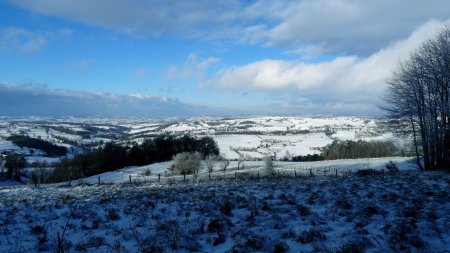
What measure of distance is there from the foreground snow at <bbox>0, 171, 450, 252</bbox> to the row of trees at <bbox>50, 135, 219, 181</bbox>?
7219cm

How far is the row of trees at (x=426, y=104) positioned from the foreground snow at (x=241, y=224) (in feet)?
60.3

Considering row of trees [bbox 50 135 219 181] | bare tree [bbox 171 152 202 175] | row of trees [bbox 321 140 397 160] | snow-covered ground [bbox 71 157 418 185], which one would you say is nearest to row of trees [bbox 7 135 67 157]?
row of trees [bbox 50 135 219 181]

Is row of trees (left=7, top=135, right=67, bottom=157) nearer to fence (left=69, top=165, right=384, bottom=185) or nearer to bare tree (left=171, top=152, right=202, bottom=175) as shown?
bare tree (left=171, top=152, right=202, bottom=175)

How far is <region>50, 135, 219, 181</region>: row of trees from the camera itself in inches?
3457

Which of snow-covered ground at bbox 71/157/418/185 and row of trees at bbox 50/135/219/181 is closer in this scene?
snow-covered ground at bbox 71/157/418/185

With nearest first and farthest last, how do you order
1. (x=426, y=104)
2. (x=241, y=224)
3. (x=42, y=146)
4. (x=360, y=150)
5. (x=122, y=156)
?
(x=241, y=224) < (x=426, y=104) < (x=122, y=156) < (x=360, y=150) < (x=42, y=146)

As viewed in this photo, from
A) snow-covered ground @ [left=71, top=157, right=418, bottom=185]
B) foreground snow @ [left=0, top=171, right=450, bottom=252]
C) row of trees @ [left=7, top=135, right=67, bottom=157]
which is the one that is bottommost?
snow-covered ground @ [left=71, top=157, right=418, bottom=185]

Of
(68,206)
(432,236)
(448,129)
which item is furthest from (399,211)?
(448,129)

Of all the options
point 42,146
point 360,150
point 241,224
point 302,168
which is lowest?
point 302,168

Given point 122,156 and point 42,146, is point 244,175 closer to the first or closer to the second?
point 122,156

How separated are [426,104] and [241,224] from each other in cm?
3034

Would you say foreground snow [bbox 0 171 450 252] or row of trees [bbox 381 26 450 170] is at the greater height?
row of trees [bbox 381 26 450 170]

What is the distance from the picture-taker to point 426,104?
33062mm

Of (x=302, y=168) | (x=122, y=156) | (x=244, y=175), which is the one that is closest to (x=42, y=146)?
(x=122, y=156)
